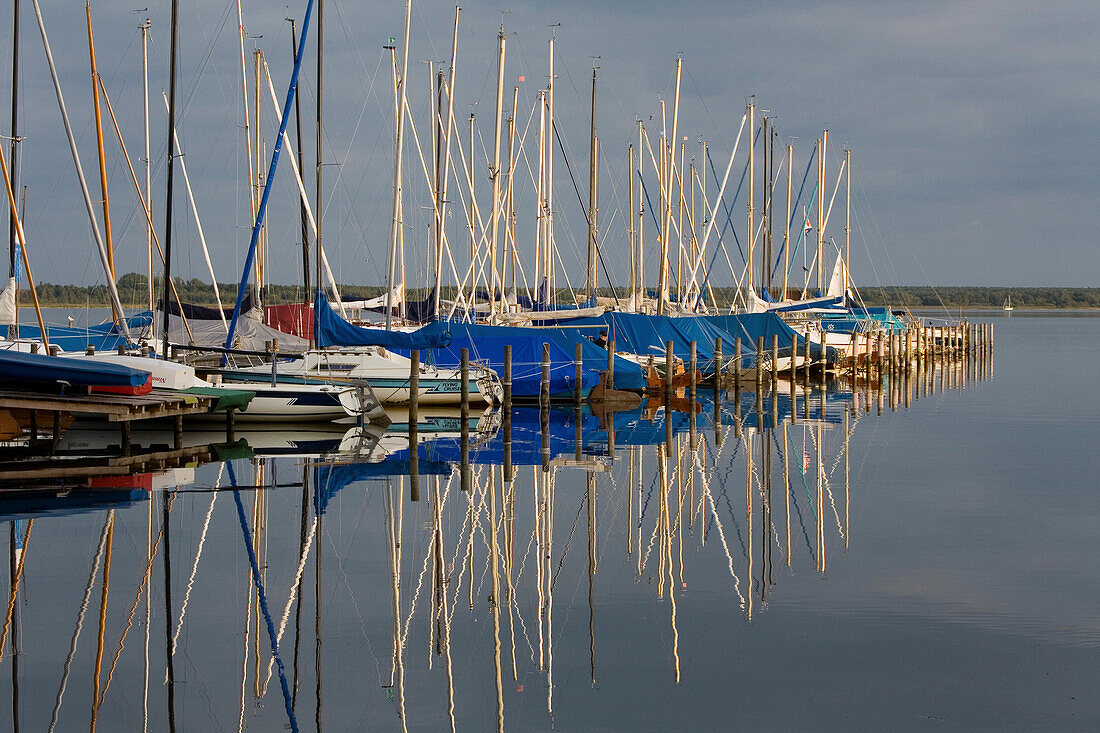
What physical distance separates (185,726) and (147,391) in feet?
54.1

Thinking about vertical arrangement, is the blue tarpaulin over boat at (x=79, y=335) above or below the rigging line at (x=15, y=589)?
above

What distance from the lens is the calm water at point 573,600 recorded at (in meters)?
10.1

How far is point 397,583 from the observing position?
14.1m

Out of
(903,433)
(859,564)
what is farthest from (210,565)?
(903,433)

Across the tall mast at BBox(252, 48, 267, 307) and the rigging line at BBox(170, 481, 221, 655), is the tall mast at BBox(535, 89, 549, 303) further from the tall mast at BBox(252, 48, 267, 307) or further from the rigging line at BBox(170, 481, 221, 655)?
the rigging line at BBox(170, 481, 221, 655)

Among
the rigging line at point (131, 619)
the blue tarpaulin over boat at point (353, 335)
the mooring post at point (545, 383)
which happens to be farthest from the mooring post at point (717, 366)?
the rigging line at point (131, 619)

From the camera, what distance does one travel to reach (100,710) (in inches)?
388

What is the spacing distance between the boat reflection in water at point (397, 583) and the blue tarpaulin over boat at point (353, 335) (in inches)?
246

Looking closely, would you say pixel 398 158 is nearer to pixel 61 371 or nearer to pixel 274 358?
pixel 274 358

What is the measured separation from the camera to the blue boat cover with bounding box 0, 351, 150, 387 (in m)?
23.7

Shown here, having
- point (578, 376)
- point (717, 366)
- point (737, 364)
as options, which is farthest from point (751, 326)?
point (578, 376)

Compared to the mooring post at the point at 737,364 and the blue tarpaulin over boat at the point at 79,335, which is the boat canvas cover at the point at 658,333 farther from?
the blue tarpaulin over boat at the point at 79,335

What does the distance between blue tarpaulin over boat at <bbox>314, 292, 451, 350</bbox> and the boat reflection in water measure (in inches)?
246

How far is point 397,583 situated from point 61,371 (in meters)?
12.4
